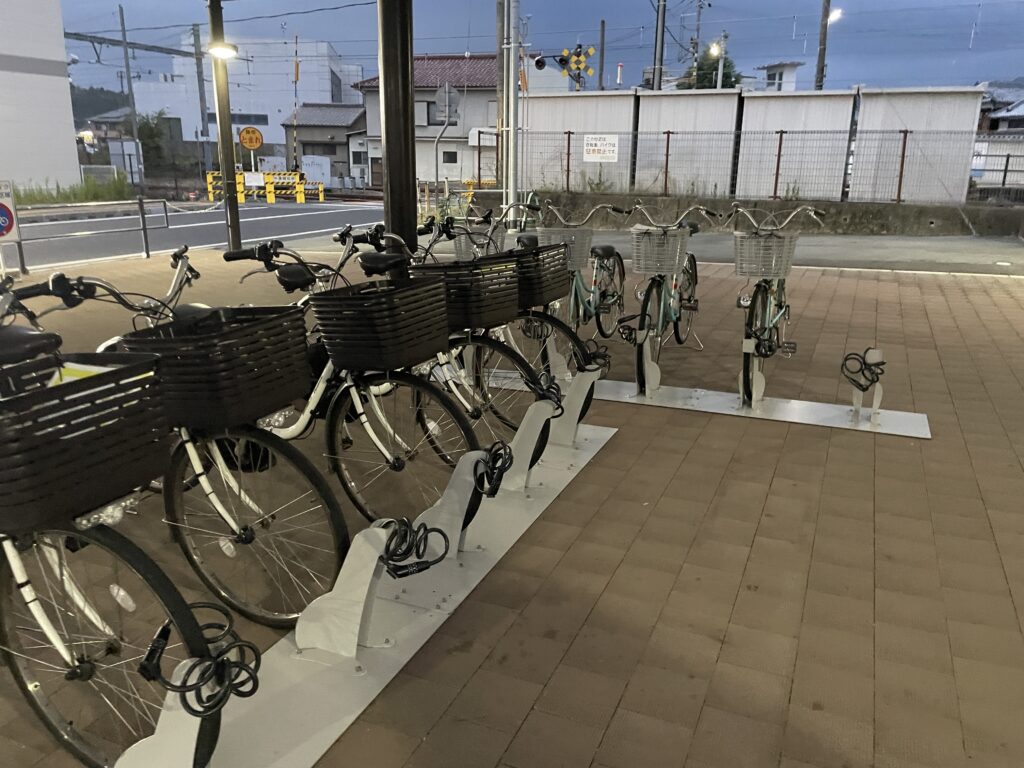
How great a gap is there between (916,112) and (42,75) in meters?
15.2

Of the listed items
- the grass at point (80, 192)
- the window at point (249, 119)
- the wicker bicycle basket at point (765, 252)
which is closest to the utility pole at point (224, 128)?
the grass at point (80, 192)

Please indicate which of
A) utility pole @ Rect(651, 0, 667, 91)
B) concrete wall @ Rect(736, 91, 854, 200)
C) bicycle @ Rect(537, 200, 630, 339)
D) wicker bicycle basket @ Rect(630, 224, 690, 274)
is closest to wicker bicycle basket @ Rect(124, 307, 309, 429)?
bicycle @ Rect(537, 200, 630, 339)

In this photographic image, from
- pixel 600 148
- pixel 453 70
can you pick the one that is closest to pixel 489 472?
pixel 600 148

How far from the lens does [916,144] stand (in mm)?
14492

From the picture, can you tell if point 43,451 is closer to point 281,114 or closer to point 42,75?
point 42,75

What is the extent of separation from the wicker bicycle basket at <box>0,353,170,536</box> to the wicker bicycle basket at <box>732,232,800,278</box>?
3558mm

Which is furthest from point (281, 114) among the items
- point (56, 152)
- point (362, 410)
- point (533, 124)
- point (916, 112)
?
point (362, 410)

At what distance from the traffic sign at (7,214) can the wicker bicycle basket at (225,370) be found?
8035 millimetres

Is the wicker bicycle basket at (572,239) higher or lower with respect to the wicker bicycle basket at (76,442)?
higher

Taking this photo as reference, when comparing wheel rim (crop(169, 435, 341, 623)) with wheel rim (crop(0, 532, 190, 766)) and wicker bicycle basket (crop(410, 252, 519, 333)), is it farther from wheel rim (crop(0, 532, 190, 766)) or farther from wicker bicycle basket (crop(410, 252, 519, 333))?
wicker bicycle basket (crop(410, 252, 519, 333))

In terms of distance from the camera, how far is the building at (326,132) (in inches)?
1455

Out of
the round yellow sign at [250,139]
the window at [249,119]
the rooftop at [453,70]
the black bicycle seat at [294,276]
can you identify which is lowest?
the black bicycle seat at [294,276]

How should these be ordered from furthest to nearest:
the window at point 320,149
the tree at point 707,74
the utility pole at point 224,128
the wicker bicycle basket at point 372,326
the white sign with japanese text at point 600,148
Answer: the window at point 320,149 < the tree at point 707,74 < the white sign with japanese text at point 600,148 < the utility pole at point 224,128 < the wicker bicycle basket at point 372,326

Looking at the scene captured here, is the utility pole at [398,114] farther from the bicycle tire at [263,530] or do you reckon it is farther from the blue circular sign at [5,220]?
the blue circular sign at [5,220]
